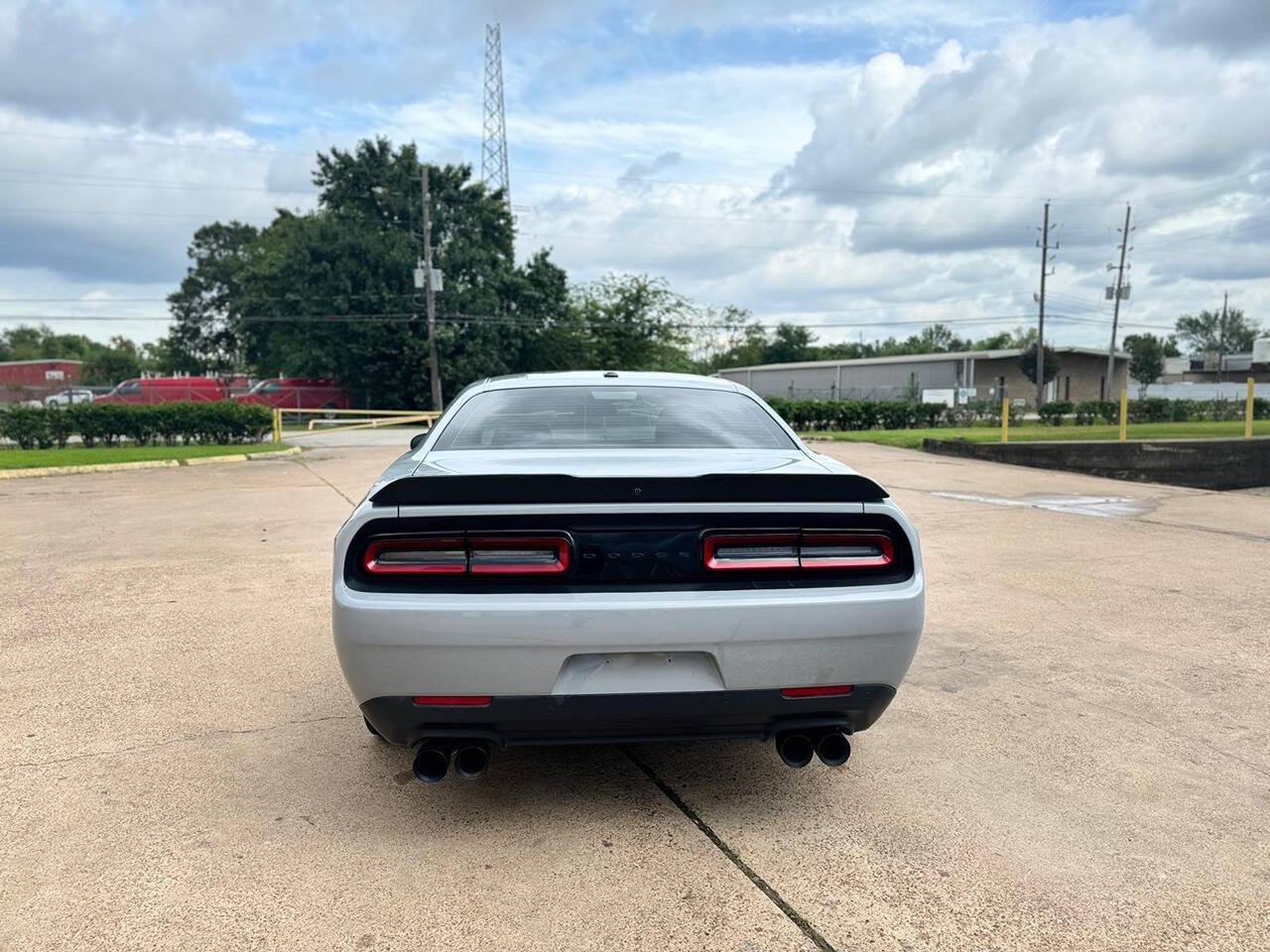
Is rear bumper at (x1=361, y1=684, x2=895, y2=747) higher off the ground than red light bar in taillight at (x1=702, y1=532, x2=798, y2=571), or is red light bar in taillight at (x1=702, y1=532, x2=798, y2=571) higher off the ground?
red light bar in taillight at (x1=702, y1=532, x2=798, y2=571)

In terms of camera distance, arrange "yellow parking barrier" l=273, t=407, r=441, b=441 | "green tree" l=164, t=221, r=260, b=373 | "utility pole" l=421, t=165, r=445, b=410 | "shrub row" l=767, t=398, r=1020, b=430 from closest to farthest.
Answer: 1. "yellow parking barrier" l=273, t=407, r=441, b=441
2. "shrub row" l=767, t=398, r=1020, b=430
3. "utility pole" l=421, t=165, r=445, b=410
4. "green tree" l=164, t=221, r=260, b=373

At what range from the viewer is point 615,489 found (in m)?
2.79

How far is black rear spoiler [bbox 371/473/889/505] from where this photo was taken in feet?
9.02

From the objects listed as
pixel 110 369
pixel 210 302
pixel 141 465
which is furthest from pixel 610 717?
pixel 110 369

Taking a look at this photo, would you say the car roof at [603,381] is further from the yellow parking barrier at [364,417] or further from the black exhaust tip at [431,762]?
the yellow parking barrier at [364,417]

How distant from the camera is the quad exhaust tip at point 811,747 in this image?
2957 mm

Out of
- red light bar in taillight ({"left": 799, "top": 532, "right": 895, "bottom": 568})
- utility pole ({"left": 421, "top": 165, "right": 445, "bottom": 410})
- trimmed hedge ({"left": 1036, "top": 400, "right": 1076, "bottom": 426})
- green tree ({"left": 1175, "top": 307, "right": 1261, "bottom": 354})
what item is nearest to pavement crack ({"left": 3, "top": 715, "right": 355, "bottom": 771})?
red light bar in taillight ({"left": 799, "top": 532, "right": 895, "bottom": 568})

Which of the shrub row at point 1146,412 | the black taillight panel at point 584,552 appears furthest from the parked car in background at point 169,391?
the black taillight panel at point 584,552

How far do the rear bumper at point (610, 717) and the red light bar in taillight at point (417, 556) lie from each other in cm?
39

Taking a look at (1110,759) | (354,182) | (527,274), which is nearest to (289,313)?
(354,182)

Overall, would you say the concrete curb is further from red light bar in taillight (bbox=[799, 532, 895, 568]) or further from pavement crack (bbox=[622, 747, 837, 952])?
red light bar in taillight (bbox=[799, 532, 895, 568])

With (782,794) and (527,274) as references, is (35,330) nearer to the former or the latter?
(527,274)

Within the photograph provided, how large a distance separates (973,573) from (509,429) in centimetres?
463

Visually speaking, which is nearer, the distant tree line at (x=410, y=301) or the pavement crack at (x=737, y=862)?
the pavement crack at (x=737, y=862)
